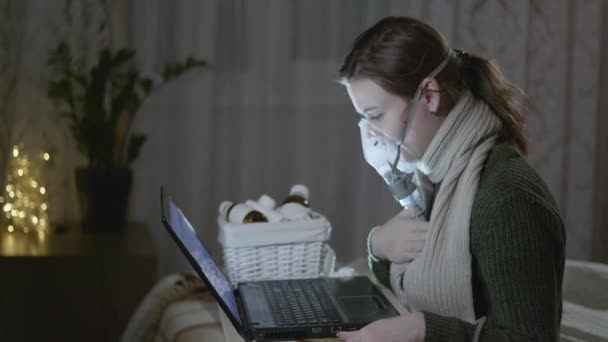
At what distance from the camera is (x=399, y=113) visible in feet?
4.35

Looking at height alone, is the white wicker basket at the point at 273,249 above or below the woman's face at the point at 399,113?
below

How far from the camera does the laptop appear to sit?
1133 millimetres

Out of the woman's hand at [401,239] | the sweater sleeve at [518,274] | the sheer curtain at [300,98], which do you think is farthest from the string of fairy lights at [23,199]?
the sweater sleeve at [518,274]

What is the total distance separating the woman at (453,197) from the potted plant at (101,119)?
118 centimetres

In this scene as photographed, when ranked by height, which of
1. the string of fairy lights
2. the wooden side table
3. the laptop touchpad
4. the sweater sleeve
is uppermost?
the sweater sleeve

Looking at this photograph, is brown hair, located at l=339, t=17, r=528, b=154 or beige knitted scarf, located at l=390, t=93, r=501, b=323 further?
brown hair, located at l=339, t=17, r=528, b=154

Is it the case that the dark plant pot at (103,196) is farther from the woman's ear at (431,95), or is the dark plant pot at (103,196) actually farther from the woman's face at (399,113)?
the woman's ear at (431,95)

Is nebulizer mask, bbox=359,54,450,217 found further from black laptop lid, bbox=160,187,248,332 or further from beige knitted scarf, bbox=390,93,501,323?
black laptop lid, bbox=160,187,248,332

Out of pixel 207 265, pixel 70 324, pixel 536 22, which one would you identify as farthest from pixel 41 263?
pixel 536 22

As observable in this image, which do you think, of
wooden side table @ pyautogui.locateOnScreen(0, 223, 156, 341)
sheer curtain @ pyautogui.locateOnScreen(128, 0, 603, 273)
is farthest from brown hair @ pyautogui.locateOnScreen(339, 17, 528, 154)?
sheer curtain @ pyautogui.locateOnScreen(128, 0, 603, 273)

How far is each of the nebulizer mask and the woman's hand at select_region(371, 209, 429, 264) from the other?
30 mm

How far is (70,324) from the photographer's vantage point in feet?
7.18

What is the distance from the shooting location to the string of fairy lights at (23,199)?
8.02ft

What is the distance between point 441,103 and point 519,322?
41 centimetres
